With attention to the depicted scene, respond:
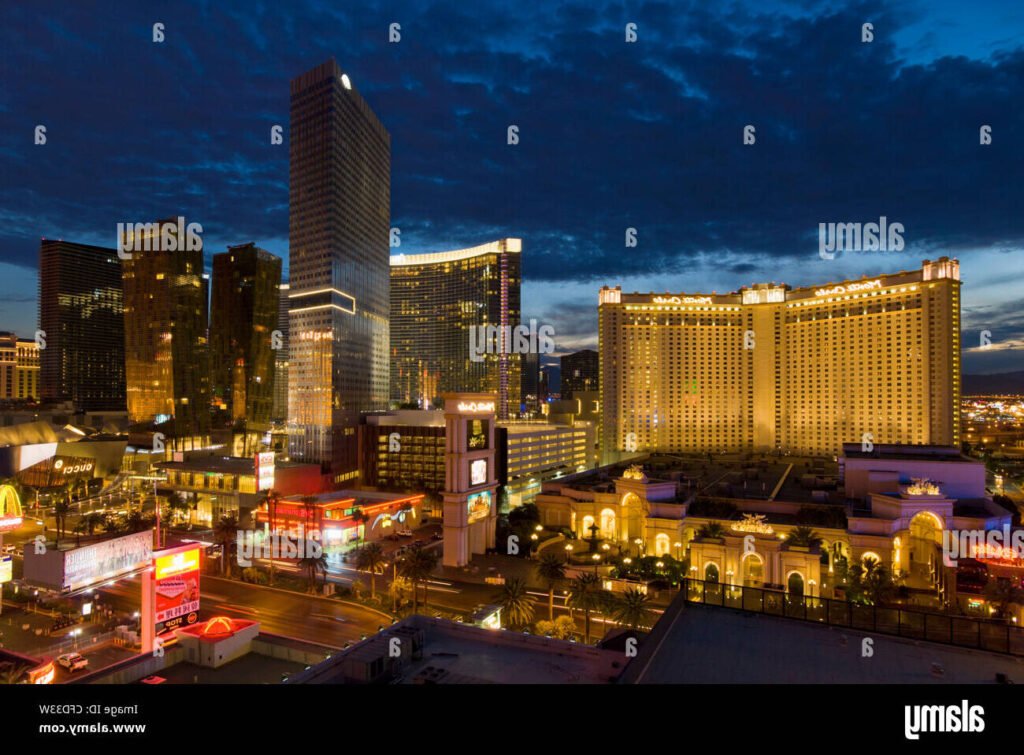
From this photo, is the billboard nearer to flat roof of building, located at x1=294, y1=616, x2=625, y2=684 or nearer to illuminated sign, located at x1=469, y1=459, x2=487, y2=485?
flat roof of building, located at x1=294, y1=616, x2=625, y2=684

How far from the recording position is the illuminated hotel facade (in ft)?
608

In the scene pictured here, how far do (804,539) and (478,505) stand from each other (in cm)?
2646

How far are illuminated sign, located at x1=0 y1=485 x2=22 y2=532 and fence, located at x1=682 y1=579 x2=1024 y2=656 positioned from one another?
4071cm

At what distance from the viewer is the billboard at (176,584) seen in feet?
101

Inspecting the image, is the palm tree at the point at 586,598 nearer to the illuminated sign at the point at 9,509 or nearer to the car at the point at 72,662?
the car at the point at 72,662

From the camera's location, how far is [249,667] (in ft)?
76.7

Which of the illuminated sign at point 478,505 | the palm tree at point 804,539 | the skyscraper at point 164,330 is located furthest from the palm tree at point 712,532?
the skyscraper at point 164,330

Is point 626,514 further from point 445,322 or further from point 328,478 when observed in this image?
point 445,322

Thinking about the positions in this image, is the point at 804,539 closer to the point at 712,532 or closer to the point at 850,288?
the point at 712,532

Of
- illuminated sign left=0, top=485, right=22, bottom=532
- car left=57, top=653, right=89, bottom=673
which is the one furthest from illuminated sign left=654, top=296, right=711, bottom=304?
car left=57, top=653, right=89, bottom=673

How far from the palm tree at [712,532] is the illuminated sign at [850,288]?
3179 inches

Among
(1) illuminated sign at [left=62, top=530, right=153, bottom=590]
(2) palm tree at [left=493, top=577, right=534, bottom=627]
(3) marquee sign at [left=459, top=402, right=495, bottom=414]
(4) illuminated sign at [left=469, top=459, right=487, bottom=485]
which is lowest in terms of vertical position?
(2) palm tree at [left=493, top=577, right=534, bottom=627]
